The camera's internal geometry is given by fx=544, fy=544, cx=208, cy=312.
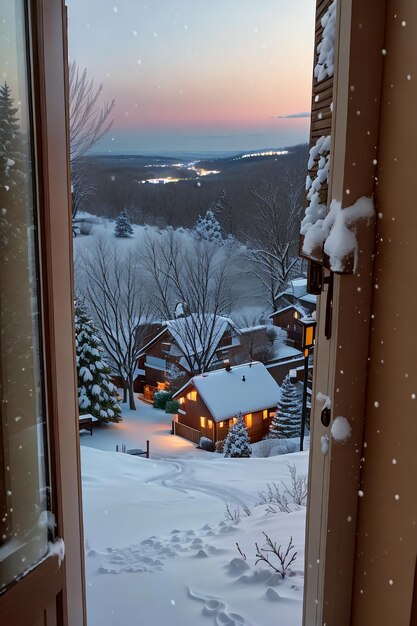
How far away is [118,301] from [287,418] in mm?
3964

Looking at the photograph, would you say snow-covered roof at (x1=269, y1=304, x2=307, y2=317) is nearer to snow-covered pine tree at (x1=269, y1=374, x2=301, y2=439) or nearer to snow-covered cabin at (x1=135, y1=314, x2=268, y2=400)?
snow-covered cabin at (x1=135, y1=314, x2=268, y2=400)

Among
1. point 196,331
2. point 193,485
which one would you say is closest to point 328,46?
point 193,485

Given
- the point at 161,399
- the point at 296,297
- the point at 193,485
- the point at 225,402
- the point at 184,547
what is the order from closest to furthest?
the point at 184,547
the point at 193,485
the point at 225,402
the point at 161,399
the point at 296,297

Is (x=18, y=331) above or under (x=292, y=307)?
above

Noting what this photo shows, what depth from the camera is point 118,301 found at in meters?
10.7

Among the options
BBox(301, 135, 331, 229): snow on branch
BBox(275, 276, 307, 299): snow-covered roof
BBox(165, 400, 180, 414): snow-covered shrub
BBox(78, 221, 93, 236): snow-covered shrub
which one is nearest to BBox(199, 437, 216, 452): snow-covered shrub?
BBox(165, 400, 180, 414): snow-covered shrub

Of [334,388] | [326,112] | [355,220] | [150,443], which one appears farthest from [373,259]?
[150,443]

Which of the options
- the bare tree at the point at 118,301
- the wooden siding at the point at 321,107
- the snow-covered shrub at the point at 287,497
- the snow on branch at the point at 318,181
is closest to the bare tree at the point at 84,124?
the bare tree at the point at 118,301

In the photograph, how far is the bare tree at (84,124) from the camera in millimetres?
9234

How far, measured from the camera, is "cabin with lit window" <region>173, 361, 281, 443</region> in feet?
32.9

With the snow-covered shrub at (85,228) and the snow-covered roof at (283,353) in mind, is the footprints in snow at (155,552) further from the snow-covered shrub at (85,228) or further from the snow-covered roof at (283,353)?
the snow-covered roof at (283,353)

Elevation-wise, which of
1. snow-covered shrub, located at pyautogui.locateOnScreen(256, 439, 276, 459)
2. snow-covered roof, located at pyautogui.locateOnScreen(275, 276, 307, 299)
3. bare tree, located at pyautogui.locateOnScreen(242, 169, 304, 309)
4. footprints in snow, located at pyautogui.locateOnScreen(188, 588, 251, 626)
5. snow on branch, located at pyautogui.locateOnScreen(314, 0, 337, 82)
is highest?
snow on branch, located at pyautogui.locateOnScreen(314, 0, 337, 82)

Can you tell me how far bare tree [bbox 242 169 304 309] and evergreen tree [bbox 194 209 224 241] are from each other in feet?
2.31

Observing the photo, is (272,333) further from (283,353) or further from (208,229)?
(208,229)
